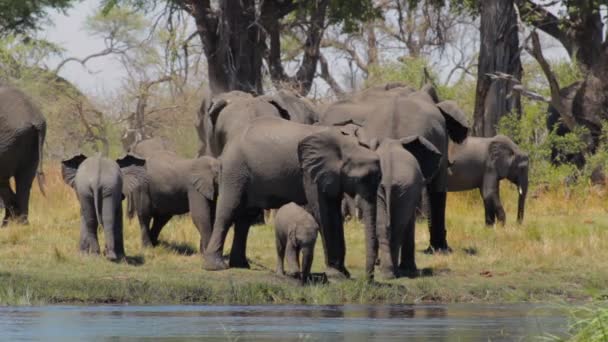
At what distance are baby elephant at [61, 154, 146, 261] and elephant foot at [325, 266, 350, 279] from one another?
8.40 feet

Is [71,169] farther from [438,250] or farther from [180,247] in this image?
[438,250]

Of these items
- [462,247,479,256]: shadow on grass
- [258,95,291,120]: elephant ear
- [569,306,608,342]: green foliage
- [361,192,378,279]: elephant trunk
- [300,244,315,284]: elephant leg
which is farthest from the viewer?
[258,95,291,120]: elephant ear

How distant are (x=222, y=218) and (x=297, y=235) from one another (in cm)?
→ 169

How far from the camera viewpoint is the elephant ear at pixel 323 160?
1622 cm

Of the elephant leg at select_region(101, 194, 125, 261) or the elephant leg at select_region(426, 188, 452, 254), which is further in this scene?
the elephant leg at select_region(426, 188, 452, 254)

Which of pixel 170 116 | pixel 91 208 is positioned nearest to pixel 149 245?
pixel 91 208

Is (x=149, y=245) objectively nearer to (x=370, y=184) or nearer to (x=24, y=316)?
(x=370, y=184)

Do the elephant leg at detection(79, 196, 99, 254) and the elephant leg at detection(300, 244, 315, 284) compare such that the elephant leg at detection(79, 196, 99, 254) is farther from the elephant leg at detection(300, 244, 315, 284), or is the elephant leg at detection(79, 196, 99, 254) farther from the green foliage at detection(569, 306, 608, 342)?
the green foliage at detection(569, 306, 608, 342)

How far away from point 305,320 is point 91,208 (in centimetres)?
507

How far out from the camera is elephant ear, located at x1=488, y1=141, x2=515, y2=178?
23.8m

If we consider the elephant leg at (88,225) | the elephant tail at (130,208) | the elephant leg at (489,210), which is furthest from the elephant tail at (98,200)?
the elephant leg at (489,210)

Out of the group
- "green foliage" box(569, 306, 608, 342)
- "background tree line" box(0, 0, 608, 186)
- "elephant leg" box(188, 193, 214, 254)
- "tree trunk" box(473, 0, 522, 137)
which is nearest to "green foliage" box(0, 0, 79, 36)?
"background tree line" box(0, 0, 608, 186)

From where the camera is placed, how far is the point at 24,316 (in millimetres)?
13672

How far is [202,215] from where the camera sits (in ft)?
61.2
